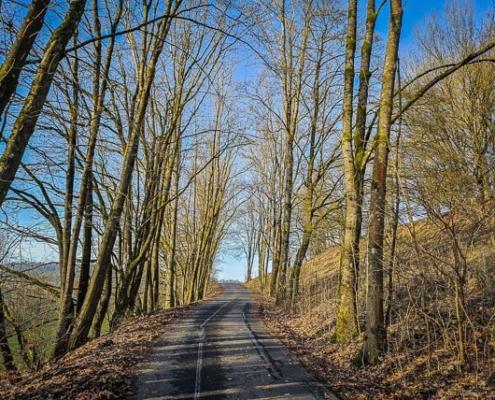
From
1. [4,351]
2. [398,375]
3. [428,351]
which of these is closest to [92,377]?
[398,375]

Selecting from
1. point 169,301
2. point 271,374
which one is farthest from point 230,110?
point 271,374

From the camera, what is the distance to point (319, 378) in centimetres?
629

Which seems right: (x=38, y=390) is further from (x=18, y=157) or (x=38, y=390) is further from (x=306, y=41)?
(x=306, y=41)

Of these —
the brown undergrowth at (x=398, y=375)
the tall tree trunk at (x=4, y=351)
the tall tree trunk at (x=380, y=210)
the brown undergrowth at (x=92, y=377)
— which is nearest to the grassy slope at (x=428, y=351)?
the brown undergrowth at (x=398, y=375)

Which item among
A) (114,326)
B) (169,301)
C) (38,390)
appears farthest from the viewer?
(169,301)

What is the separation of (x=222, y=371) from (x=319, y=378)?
5.67 feet

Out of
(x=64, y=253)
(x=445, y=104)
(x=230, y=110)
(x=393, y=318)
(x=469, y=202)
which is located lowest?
(x=393, y=318)

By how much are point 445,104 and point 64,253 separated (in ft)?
48.3

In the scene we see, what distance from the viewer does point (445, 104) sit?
47.1 ft

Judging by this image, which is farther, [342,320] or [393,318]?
[393,318]

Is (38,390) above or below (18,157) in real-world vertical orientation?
below

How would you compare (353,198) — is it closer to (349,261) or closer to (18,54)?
(349,261)

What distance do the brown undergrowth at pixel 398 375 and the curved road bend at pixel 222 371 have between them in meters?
0.44

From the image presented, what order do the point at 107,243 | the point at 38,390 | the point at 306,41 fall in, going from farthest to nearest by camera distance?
the point at 306,41 → the point at 107,243 → the point at 38,390
